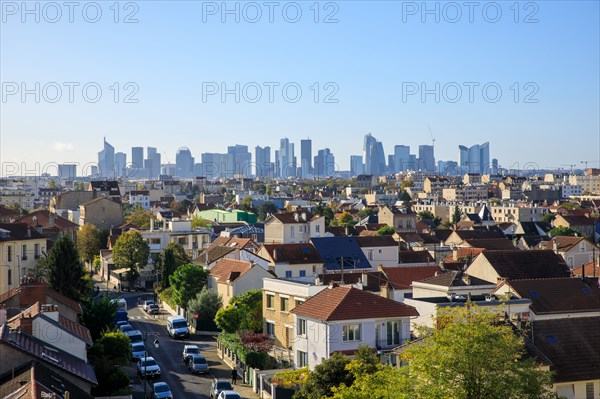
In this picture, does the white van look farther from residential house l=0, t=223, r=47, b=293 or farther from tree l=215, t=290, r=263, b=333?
residential house l=0, t=223, r=47, b=293

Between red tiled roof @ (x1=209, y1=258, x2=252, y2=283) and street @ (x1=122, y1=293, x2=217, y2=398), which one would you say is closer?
street @ (x1=122, y1=293, x2=217, y2=398)

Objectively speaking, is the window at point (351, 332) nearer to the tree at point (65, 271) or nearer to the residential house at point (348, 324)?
the residential house at point (348, 324)

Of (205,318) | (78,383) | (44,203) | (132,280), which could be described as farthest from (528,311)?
(44,203)

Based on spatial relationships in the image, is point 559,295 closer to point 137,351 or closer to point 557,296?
point 557,296

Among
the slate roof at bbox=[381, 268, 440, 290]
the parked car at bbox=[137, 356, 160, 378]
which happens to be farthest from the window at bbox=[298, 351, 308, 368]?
the slate roof at bbox=[381, 268, 440, 290]

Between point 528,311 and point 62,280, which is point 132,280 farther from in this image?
point 528,311

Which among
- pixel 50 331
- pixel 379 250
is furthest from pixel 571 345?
pixel 379 250
